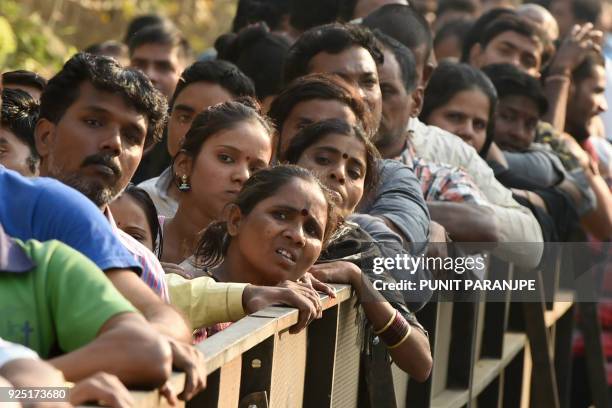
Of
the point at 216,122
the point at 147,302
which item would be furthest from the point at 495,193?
the point at 147,302

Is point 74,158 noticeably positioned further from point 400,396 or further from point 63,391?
point 63,391

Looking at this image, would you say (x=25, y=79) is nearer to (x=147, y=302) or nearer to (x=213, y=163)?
(x=213, y=163)

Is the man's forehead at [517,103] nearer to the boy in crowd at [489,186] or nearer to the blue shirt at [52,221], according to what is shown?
the boy in crowd at [489,186]

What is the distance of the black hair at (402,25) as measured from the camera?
25.8ft

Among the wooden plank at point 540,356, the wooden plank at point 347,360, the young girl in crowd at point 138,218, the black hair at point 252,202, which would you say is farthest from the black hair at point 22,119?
the wooden plank at point 540,356

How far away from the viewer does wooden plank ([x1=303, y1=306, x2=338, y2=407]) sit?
14.3ft

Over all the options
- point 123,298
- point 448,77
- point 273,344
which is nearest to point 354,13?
point 448,77

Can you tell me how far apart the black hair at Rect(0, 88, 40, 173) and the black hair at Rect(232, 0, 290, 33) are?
3.89m

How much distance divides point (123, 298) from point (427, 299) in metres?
2.38

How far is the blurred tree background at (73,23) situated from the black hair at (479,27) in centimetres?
304


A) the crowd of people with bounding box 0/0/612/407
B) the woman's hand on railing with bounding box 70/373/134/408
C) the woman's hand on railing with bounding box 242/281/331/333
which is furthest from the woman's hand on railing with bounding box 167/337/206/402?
the woman's hand on railing with bounding box 242/281/331/333

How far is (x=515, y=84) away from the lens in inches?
344

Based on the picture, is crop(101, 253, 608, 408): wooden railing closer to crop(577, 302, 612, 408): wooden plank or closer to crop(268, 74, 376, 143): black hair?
crop(577, 302, 612, 408): wooden plank

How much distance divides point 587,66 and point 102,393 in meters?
8.09
